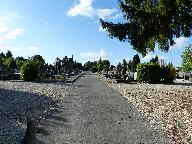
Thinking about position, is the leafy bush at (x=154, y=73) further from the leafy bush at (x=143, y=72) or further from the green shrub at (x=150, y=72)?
the leafy bush at (x=143, y=72)

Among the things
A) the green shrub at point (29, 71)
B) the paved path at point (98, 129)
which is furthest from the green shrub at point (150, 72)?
the paved path at point (98, 129)

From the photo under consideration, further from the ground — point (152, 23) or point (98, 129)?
point (152, 23)

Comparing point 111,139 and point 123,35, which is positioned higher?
point 123,35

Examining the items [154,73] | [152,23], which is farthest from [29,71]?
[152,23]

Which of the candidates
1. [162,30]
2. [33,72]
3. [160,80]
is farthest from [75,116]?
[33,72]

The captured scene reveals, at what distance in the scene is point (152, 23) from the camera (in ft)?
95.3

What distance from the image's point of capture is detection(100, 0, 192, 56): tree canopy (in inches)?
1093

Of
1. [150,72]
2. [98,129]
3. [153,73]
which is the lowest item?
[98,129]

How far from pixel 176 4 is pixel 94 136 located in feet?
60.0

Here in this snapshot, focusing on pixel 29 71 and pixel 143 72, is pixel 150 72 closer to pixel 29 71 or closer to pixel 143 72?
pixel 143 72

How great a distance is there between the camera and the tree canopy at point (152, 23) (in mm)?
27750

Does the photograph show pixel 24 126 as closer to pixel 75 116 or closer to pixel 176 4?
pixel 75 116

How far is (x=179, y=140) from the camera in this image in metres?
10.2

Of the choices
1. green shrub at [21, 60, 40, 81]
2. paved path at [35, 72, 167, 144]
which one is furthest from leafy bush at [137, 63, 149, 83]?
paved path at [35, 72, 167, 144]
